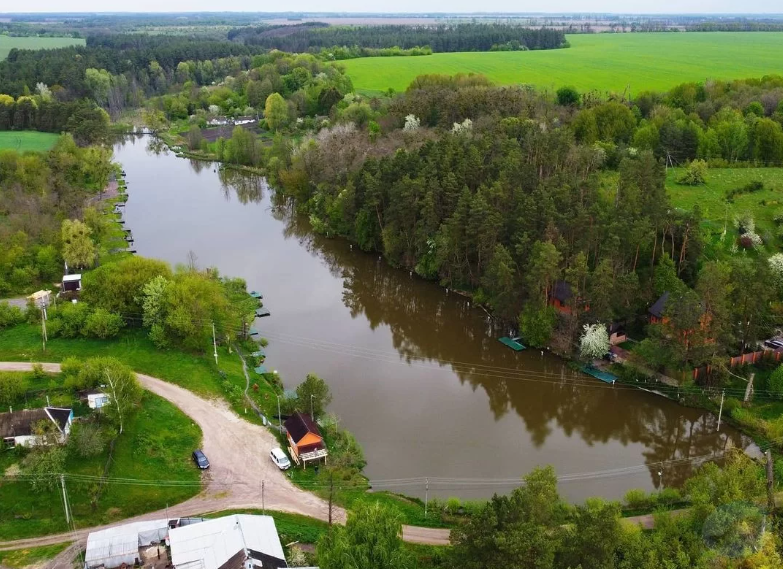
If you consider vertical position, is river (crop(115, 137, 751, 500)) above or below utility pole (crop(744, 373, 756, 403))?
below

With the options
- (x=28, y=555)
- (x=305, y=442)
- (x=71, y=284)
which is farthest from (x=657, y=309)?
(x=71, y=284)

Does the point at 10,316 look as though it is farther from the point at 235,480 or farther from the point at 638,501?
the point at 638,501

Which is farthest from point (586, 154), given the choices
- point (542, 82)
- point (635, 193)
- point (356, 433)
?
point (542, 82)

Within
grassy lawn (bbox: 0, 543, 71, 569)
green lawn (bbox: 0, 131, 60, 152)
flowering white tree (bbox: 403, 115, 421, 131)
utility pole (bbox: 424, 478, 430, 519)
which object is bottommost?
utility pole (bbox: 424, 478, 430, 519)

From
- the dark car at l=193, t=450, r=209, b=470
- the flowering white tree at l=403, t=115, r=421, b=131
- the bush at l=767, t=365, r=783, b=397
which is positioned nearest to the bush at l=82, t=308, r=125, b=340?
the dark car at l=193, t=450, r=209, b=470

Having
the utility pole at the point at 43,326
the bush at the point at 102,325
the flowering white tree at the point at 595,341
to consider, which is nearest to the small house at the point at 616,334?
the flowering white tree at the point at 595,341

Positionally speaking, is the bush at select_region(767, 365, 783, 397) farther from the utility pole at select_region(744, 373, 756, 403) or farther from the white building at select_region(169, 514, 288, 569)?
the white building at select_region(169, 514, 288, 569)

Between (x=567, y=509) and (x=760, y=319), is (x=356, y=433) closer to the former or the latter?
(x=567, y=509)
